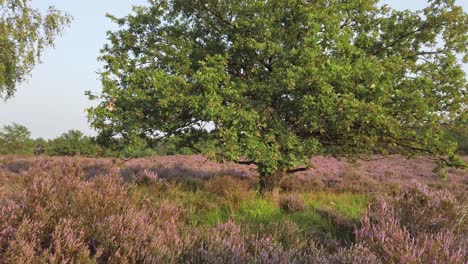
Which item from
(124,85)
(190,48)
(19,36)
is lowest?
(124,85)

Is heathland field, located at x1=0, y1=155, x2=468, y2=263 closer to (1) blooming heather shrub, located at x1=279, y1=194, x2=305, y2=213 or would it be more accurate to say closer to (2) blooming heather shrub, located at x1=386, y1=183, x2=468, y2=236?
(2) blooming heather shrub, located at x1=386, y1=183, x2=468, y2=236

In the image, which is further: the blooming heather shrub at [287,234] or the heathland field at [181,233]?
the blooming heather shrub at [287,234]

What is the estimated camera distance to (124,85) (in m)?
9.72

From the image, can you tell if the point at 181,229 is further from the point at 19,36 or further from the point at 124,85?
the point at 19,36

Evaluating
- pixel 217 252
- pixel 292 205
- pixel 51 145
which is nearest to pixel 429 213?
pixel 217 252

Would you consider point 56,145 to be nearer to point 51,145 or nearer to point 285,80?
point 51,145

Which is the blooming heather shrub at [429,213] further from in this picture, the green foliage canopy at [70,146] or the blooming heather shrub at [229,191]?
the green foliage canopy at [70,146]

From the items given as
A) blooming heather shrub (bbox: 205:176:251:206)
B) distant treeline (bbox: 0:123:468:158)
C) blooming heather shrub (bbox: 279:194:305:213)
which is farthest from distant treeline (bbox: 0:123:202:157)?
blooming heather shrub (bbox: 279:194:305:213)

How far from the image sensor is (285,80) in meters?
8.16

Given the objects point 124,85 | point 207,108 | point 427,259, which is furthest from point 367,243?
point 124,85

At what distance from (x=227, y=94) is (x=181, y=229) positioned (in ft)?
14.2

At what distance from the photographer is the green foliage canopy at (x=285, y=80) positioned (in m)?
8.42

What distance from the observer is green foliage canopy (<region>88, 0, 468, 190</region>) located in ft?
27.6

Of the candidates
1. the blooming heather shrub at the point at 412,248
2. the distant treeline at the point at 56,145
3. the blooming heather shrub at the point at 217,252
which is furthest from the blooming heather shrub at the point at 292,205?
the distant treeline at the point at 56,145
